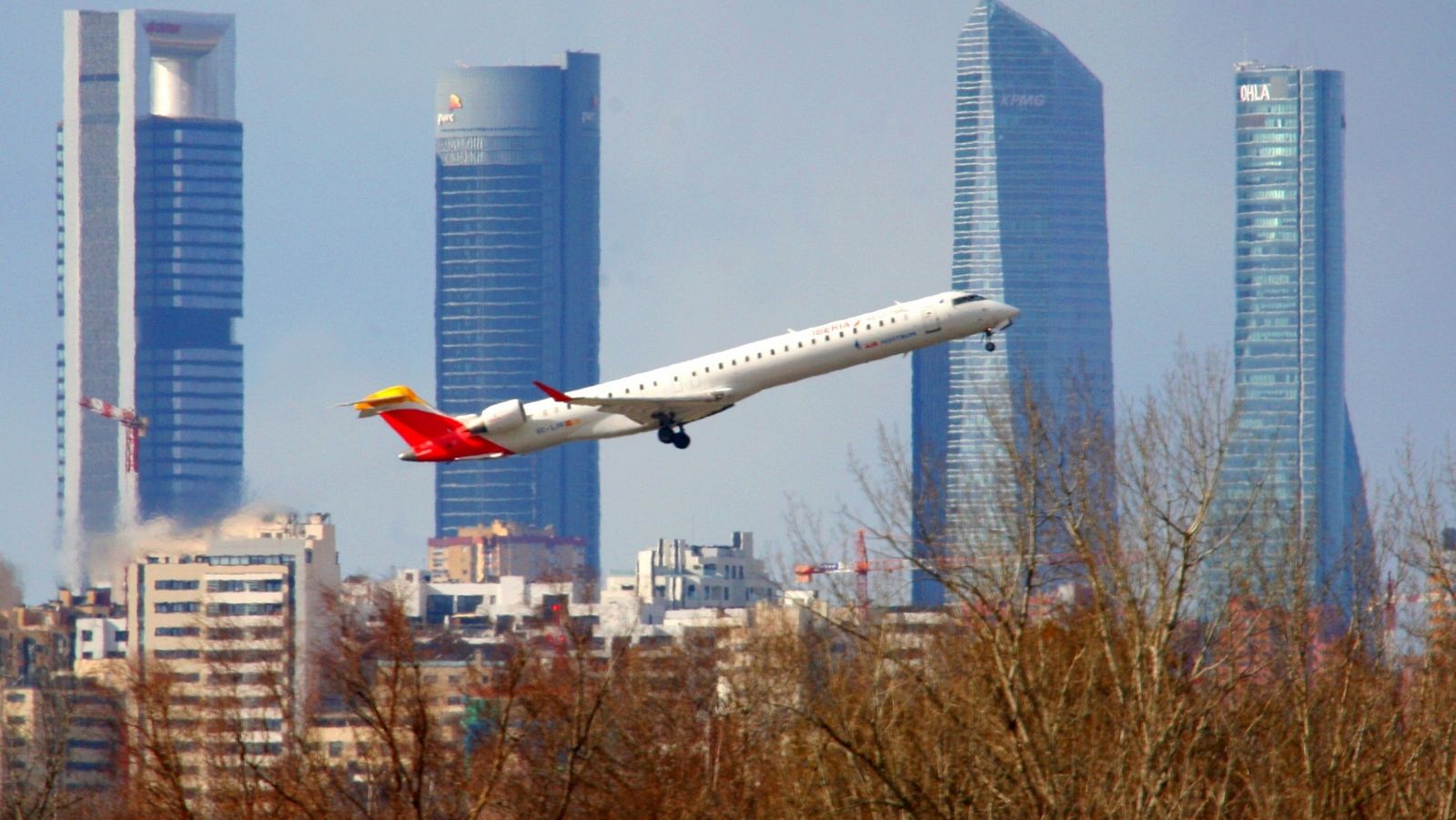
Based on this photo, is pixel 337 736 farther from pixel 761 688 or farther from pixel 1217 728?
pixel 1217 728

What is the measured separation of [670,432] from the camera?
71.9m

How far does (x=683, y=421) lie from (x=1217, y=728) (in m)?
32.9

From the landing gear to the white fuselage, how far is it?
347 millimetres

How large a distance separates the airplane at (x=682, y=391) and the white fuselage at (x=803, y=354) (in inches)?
1.0

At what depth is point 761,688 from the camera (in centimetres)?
5347

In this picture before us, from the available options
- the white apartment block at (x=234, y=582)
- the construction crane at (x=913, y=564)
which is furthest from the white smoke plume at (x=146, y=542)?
the construction crane at (x=913, y=564)

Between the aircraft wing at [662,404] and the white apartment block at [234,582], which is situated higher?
the aircraft wing at [662,404]

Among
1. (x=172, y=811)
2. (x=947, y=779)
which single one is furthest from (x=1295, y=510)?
(x=172, y=811)

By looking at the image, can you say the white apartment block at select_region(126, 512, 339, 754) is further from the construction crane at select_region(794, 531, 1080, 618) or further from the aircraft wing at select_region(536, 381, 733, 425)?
the construction crane at select_region(794, 531, 1080, 618)

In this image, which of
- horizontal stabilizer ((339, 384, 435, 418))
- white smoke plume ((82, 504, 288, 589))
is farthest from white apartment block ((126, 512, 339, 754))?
horizontal stabilizer ((339, 384, 435, 418))

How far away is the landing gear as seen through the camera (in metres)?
71.6

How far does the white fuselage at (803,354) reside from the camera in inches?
2699

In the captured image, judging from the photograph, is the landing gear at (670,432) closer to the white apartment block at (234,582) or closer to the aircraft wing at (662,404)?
the aircraft wing at (662,404)

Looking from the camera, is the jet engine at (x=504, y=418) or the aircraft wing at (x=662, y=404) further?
the jet engine at (x=504, y=418)
